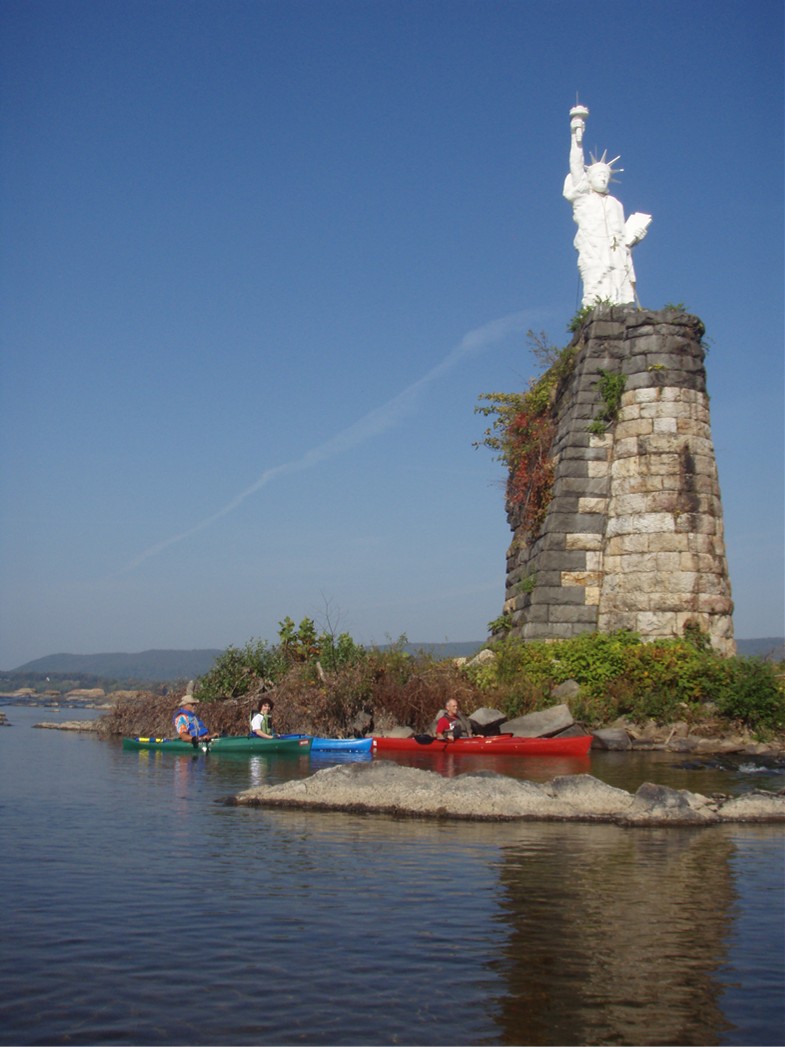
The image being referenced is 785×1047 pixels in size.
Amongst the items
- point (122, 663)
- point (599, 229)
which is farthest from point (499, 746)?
point (122, 663)

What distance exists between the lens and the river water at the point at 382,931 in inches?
183

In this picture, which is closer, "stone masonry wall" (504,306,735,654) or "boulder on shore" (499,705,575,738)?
"boulder on shore" (499,705,575,738)

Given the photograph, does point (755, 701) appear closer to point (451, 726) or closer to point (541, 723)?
point (541, 723)

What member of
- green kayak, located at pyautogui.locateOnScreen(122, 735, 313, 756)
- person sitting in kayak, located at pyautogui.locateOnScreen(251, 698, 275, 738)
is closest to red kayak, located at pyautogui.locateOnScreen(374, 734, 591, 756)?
green kayak, located at pyautogui.locateOnScreen(122, 735, 313, 756)

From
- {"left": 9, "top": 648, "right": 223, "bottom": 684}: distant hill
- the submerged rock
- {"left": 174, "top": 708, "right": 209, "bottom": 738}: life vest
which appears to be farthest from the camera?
{"left": 9, "top": 648, "right": 223, "bottom": 684}: distant hill

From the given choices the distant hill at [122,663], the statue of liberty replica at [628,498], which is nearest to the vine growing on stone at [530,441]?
the statue of liberty replica at [628,498]

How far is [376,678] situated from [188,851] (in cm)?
1336

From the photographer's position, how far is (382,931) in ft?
19.9

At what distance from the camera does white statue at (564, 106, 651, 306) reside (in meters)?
25.0

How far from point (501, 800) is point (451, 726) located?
26.2 feet

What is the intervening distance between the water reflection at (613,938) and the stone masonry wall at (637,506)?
12.8 metres

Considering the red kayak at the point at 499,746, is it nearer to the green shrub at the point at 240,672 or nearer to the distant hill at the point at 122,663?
the green shrub at the point at 240,672

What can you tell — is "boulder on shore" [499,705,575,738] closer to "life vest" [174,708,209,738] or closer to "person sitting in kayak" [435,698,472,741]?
"person sitting in kayak" [435,698,472,741]

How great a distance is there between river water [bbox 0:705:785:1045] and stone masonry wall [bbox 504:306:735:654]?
1169 cm
